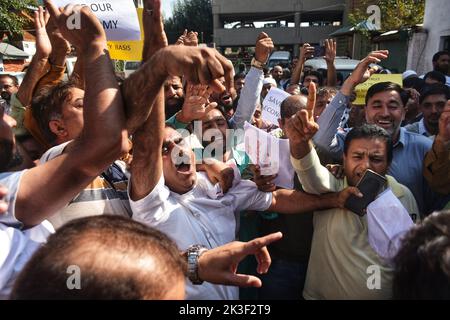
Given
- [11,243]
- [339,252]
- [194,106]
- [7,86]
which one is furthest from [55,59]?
[7,86]

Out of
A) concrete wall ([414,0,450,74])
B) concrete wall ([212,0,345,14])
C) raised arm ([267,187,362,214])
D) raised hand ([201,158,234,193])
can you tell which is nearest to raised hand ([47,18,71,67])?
raised hand ([201,158,234,193])

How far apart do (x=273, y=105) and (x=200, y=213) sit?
70.2 inches

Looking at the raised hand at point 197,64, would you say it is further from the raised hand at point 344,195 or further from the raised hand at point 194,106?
the raised hand at point 194,106

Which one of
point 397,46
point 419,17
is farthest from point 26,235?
point 397,46

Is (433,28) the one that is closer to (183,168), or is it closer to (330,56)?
(330,56)

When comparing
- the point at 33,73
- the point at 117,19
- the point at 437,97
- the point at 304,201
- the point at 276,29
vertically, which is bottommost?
the point at 304,201

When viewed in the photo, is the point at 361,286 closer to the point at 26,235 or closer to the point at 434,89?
the point at 26,235

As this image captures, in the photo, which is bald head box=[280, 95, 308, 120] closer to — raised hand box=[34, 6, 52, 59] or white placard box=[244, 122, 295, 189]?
white placard box=[244, 122, 295, 189]

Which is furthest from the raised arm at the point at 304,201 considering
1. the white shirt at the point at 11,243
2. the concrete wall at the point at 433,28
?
the concrete wall at the point at 433,28

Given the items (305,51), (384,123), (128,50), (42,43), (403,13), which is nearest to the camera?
(42,43)

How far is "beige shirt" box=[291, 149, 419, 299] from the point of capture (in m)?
1.56

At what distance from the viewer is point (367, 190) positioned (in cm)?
159

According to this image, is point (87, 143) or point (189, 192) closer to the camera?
point (87, 143)

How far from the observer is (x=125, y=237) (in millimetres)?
782
